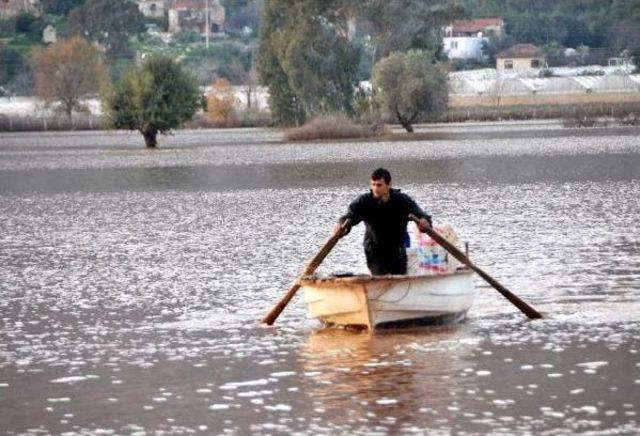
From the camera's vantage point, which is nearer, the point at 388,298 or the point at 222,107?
the point at 388,298

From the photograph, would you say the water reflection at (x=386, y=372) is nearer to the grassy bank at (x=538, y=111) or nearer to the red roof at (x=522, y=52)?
the grassy bank at (x=538, y=111)

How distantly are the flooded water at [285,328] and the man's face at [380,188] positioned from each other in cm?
143

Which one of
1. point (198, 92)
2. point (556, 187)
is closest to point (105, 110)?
point (198, 92)

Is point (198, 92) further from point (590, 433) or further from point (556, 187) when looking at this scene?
point (590, 433)

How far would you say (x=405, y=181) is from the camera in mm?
52906

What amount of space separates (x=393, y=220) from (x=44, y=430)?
17.8 feet

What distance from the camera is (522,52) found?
18500 centimetres

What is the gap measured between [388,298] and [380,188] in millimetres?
1103

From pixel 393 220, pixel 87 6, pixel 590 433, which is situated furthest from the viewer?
pixel 87 6

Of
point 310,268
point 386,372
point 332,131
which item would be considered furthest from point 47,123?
point 386,372

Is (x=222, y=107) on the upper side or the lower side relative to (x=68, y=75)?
lower

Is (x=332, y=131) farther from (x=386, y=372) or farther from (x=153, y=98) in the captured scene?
(x=386, y=372)

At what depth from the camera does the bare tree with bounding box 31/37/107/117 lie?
146m

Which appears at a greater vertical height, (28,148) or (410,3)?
(410,3)
